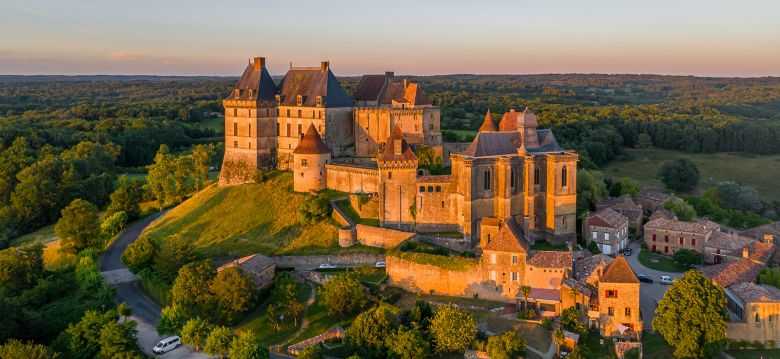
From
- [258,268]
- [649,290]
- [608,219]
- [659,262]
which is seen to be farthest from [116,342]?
[659,262]

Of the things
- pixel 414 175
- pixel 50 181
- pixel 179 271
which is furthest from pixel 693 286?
pixel 50 181

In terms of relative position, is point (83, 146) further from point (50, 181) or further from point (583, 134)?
point (583, 134)

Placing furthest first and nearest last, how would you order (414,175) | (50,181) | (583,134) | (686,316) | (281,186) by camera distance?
(583,134) < (50,181) < (281,186) < (414,175) < (686,316)

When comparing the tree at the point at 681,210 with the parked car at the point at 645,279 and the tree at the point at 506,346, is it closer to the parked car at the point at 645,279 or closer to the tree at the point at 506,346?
the parked car at the point at 645,279

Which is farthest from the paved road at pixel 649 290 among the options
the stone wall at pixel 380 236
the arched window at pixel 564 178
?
the stone wall at pixel 380 236

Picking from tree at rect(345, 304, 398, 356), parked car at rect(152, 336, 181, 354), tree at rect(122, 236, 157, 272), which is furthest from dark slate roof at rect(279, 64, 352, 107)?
parked car at rect(152, 336, 181, 354)

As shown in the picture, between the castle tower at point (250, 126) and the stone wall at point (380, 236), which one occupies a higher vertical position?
the castle tower at point (250, 126)

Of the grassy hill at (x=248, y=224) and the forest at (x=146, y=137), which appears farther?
the forest at (x=146, y=137)
